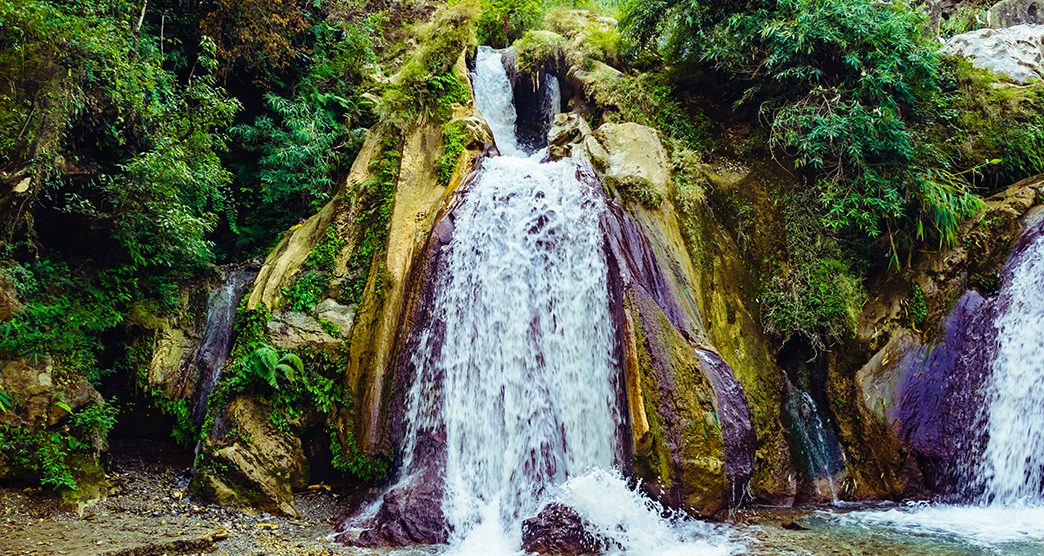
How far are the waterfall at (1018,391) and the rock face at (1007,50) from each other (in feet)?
12.8

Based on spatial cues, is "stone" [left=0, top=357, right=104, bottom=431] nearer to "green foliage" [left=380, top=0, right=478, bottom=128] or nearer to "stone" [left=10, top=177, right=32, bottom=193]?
"stone" [left=10, top=177, right=32, bottom=193]

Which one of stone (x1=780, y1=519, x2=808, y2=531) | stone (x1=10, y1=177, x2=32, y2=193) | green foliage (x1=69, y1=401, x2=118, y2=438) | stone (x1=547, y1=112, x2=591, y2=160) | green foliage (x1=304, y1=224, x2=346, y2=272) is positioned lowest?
stone (x1=780, y1=519, x2=808, y2=531)

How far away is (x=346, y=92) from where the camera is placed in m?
13.5

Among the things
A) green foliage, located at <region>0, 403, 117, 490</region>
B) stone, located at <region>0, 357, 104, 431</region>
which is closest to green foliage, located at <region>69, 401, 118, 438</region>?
green foliage, located at <region>0, 403, 117, 490</region>

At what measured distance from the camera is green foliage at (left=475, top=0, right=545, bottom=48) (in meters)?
17.5

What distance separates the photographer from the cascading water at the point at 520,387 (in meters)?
6.84

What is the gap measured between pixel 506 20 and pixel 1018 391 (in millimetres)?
14936

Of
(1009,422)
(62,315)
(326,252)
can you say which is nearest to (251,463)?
(326,252)

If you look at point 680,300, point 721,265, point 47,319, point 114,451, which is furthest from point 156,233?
point 721,265

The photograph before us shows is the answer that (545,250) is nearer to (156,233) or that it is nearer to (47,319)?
(156,233)

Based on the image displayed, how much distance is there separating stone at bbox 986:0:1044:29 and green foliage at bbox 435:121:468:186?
13.4 m

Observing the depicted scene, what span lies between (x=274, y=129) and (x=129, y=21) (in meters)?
3.02

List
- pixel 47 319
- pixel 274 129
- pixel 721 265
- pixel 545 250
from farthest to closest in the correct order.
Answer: pixel 274 129 → pixel 721 265 → pixel 545 250 → pixel 47 319

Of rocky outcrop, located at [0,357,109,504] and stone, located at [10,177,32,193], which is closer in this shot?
rocky outcrop, located at [0,357,109,504]
